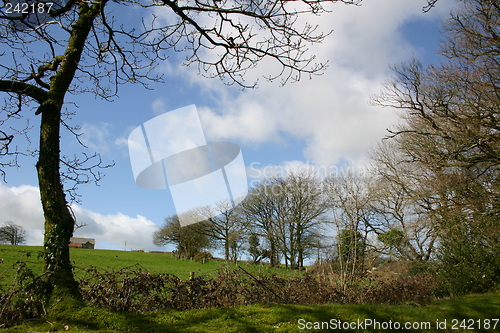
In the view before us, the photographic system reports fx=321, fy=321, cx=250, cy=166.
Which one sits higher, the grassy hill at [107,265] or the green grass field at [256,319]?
the green grass field at [256,319]

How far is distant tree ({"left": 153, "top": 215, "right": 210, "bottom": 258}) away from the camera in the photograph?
1223 inches

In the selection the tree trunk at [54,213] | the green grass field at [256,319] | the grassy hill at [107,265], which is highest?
the tree trunk at [54,213]

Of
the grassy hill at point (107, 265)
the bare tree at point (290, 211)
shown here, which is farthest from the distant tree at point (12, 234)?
the bare tree at point (290, 211)

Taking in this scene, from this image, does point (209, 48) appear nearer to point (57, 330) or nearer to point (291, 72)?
point (291, 72)

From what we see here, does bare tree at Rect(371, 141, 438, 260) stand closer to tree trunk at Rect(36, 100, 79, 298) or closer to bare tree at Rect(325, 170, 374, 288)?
bare tree at Rect(325, 170, 374, 288)

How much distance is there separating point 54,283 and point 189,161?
8.59m

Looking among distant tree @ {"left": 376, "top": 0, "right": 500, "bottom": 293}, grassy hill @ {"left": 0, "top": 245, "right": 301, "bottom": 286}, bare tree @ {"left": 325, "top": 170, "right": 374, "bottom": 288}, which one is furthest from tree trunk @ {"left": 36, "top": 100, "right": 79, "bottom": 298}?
distant tree @ {"left": 376, "top": 0, "right": 500, "bottom": 293}

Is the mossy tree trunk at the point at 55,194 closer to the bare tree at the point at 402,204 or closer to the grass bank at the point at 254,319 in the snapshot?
the grass bank at the point at 254,319

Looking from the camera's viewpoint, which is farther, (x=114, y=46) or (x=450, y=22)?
(x=450, y=22)

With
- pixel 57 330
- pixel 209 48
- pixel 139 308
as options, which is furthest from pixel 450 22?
pixel 57 330

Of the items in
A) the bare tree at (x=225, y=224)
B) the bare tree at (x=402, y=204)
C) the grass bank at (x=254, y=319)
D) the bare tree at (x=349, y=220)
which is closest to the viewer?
the grass bank at (x=254, y=319)

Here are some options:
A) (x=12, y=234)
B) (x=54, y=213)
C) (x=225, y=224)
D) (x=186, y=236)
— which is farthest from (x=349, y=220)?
(x=12, y=234)

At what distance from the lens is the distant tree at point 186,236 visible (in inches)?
1223

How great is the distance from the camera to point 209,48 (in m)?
7.16
